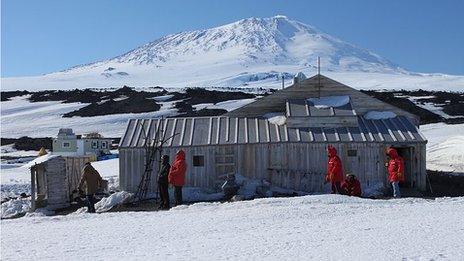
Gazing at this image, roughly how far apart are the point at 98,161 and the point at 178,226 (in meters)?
22.6

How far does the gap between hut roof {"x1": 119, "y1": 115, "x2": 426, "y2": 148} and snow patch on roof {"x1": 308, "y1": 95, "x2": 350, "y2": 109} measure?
85 centimetres

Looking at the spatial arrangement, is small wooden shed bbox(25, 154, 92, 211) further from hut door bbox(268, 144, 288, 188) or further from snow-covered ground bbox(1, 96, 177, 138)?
snow-covered ground bbox(1, 96, 177, 138)

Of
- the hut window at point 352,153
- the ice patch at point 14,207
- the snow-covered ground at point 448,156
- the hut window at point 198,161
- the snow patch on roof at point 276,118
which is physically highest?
the snow patch on roof at point 276,118

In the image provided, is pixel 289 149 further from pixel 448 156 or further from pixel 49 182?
pixel 448 156

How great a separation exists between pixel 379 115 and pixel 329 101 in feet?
6.11

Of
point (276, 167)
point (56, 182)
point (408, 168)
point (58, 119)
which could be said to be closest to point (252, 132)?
point (276, 167)

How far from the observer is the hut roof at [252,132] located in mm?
20672

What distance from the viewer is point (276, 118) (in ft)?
73.0

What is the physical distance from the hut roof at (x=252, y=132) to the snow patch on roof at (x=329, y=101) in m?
0.85

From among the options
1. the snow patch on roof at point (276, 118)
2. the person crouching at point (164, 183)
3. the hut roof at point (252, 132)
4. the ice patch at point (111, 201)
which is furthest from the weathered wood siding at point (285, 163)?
the person crouching at point (164, 183)

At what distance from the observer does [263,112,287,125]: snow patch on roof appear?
21891 mm

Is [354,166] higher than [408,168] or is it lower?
higher

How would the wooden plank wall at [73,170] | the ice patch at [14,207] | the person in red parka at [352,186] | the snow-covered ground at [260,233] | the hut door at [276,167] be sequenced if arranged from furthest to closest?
the wooden plank wall at [73,170], the hut door at [276,167], the ice patch at [14,207], the person in red parka at [352,186], the snow-covered ground at [260,233]

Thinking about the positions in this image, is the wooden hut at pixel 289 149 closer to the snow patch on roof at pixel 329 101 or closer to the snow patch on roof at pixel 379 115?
the snow patch on roof at pixel 329 101
